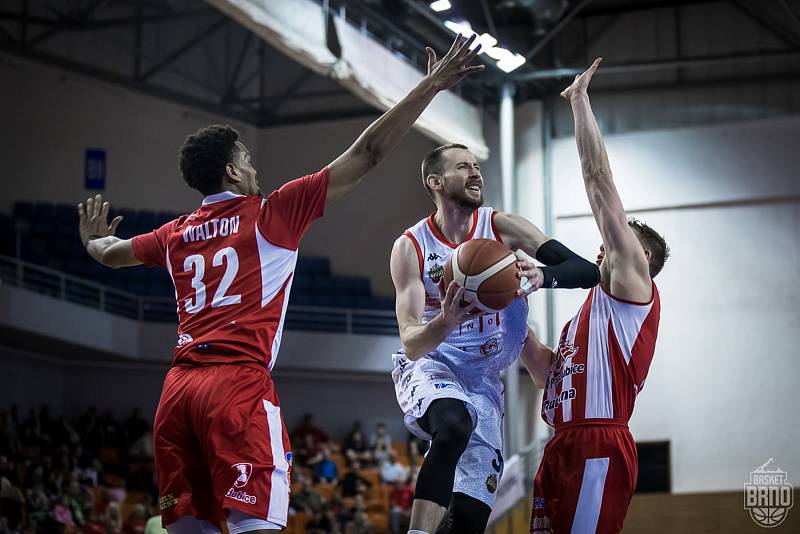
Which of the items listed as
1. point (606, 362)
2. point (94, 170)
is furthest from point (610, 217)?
point (94, 170)

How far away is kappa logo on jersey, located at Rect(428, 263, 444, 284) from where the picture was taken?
5.42 m

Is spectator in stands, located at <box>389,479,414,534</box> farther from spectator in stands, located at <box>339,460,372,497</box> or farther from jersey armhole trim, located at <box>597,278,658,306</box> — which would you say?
jersey armhole trim, located at <box>597,278,658,306</box>

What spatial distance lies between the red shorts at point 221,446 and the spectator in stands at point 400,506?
1171 centimetres

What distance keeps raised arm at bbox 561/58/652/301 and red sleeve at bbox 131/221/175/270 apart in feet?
6.94

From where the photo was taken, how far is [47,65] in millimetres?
21219

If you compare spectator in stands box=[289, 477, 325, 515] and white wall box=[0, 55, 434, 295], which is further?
white wall box=[0, 55, 434, 295]

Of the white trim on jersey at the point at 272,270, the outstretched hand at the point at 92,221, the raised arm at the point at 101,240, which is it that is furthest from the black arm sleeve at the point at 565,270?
the outstretched hand at the point at 92,221

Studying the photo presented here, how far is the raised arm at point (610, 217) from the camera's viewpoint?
16.7ft

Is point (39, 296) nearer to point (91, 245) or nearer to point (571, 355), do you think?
point (91, 245)

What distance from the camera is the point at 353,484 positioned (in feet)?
56.6

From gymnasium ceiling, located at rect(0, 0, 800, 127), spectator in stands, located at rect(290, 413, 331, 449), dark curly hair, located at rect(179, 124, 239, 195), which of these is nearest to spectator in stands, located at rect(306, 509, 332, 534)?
spectator in stands, located at rect(290, 413, 331, 449)

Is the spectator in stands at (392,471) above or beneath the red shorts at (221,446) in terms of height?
beneath

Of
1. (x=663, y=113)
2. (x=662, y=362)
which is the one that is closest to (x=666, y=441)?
(x=662, y=362)

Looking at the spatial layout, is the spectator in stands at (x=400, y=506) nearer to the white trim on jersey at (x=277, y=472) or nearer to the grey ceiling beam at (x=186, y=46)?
the grey ceiling beam at (x=186, y=46)
